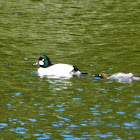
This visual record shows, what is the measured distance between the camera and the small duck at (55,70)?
97.5ft

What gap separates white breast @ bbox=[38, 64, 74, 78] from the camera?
29841mm

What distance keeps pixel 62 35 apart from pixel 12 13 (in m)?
8.94

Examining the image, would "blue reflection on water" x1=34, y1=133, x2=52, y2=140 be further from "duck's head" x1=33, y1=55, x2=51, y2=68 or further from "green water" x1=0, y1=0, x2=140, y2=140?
"duck's head" x1=33, y1=55, x2=51, y2=68

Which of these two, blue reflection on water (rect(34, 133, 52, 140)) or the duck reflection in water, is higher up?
the duck reflection in water

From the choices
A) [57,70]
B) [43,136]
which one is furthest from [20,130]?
[57,70]

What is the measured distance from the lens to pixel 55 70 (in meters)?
30.3

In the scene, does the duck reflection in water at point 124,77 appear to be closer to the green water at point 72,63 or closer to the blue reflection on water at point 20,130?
the green water at point 72,63

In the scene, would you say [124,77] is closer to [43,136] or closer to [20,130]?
[20,130]

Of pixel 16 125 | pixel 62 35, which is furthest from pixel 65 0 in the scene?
pixel 16 125

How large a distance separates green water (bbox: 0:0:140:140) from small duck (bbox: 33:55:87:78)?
0.45 metres

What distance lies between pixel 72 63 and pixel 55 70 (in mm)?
2197

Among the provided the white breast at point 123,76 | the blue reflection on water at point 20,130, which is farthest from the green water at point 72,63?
the white breast at point 123,76

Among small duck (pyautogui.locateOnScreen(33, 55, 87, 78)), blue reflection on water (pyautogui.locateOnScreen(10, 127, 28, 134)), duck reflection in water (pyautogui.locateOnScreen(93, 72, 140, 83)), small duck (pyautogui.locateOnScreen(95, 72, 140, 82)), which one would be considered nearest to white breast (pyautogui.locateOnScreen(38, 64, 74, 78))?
small duck (pyautogui.locateOnScreen(33, 55, 87, 78))

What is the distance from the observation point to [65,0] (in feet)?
175
